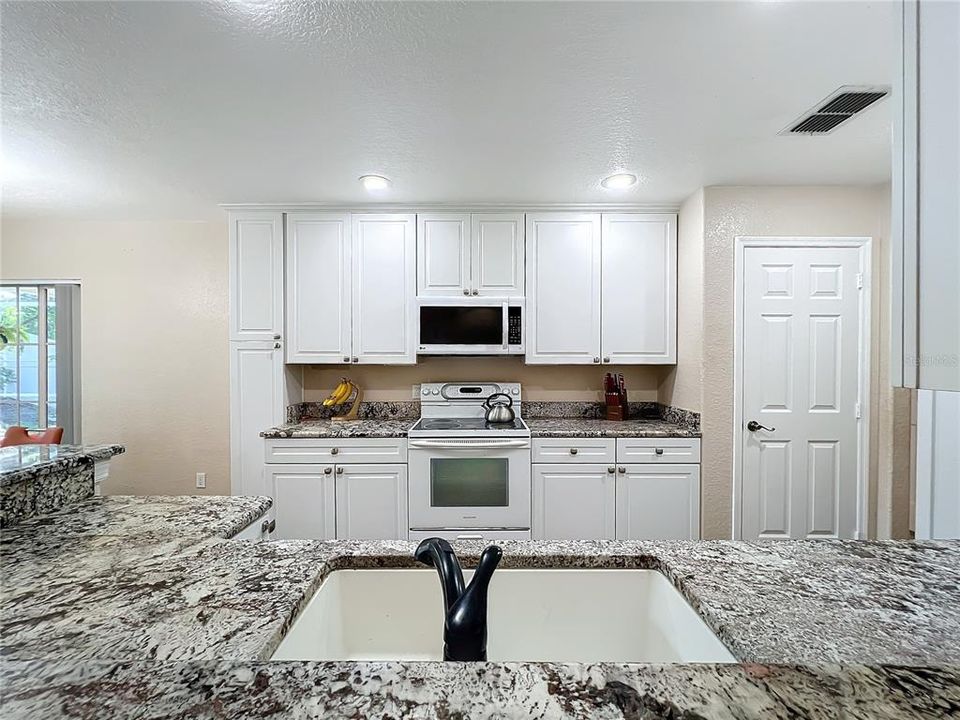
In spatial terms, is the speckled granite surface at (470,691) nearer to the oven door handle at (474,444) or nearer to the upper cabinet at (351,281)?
the oven door handle at (474,444)

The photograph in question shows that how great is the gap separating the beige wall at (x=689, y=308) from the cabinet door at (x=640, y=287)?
2.1 inches

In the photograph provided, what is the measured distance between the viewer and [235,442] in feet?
10.2

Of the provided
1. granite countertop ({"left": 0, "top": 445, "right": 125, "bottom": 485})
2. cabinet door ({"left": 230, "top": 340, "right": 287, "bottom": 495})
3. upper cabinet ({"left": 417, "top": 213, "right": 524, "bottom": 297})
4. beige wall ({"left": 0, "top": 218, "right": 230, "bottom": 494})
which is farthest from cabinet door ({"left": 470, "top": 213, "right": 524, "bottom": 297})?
granite countertop ({"left": 0, "top": 445, "right": 125, "bottom": 485})

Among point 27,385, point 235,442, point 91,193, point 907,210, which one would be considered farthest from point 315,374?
point 907,210

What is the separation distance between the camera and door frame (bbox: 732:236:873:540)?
2.70m

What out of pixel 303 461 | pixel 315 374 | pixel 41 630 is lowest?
pixel 303 461

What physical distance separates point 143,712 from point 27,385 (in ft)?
14.7

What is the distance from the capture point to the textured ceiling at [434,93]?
1387 millimetres

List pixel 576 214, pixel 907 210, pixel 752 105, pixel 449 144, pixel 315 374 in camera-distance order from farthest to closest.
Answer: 1. pixel 315 374
2. pixel 576 214
3. pixel 449 144
4. pixel 752 105
5. pixel 907 210

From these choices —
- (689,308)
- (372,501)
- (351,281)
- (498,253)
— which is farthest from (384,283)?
(689,308)

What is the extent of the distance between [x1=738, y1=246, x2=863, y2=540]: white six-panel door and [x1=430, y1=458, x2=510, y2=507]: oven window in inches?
59.8

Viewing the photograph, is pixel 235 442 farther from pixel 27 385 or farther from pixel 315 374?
pixel 27 385

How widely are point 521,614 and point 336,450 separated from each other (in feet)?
6.99

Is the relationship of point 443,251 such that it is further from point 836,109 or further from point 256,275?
point 836,109
